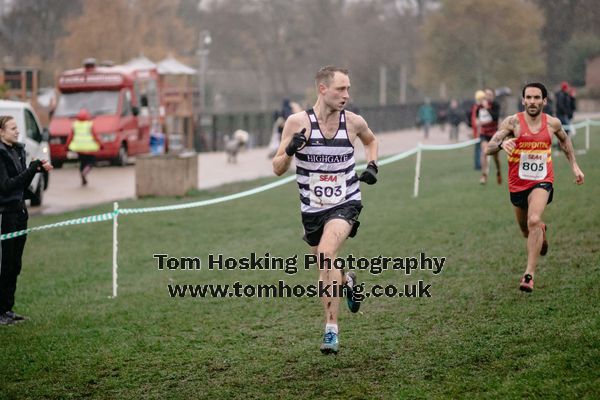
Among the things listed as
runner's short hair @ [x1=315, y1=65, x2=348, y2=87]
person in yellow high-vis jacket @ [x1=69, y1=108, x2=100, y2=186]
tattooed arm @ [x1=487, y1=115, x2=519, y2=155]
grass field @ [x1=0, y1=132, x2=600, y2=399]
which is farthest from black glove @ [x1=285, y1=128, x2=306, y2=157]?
person in yellow high-vis jacket @ [x1=69, y1=108, x2=100, y2=186]

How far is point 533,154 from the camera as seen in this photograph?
9359mm

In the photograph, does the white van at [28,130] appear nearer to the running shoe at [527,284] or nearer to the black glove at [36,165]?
the black glove at [36,165]

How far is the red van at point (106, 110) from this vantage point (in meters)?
29.3

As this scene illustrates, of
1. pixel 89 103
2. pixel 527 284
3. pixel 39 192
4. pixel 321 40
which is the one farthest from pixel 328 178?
pixel 321 40

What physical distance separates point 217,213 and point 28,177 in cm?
990

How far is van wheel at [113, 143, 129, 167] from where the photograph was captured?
29719 mm

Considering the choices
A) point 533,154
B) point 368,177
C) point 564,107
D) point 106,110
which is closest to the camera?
point 368,177

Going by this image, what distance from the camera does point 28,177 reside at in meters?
9.09

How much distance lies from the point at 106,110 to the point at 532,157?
22671 millimetres

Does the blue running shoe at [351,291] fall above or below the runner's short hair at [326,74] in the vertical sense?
below

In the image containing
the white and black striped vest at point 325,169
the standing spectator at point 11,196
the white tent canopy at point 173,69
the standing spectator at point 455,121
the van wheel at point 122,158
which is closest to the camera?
the white and black striped vest at point 325,169

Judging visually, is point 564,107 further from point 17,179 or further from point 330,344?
point 330,344

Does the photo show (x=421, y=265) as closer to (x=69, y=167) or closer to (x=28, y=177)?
(x=28, y=177)

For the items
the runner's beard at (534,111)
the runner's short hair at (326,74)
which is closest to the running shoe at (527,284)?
the runner's beard at (534,111)
